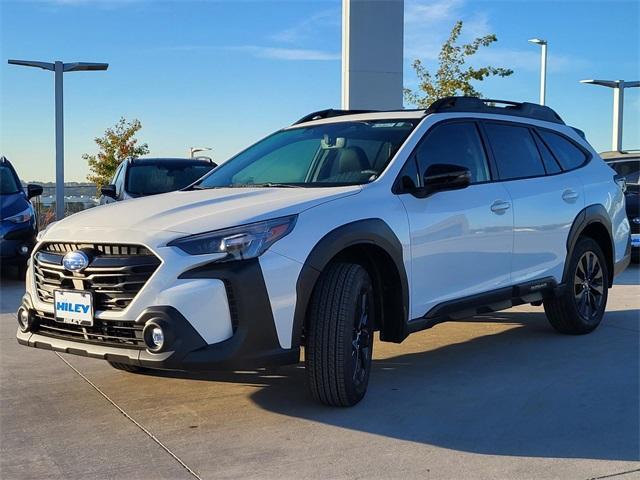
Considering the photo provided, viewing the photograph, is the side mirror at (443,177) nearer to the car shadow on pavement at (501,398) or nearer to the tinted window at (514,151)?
the tinted window at (514,151)

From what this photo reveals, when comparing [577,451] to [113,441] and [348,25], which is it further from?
[348,25]

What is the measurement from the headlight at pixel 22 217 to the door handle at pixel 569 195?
23.8 feet

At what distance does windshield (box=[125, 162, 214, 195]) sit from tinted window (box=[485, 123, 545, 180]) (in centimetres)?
559

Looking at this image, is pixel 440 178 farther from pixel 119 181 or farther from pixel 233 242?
pixel 119 181

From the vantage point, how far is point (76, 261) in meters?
3.95

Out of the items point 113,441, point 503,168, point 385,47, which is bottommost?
point 113,441

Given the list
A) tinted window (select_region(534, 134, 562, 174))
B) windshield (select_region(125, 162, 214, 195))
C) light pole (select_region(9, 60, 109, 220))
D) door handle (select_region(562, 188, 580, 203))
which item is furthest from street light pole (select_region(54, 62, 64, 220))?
door handle (select_region(562, 188, 580, 203))

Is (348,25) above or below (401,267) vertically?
above

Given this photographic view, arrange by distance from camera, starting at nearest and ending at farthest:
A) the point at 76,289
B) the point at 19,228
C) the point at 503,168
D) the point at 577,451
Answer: the point at 577,451
the point at 76,289
the point at 503,168
the point at 19,228

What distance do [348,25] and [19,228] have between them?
17.7 ft

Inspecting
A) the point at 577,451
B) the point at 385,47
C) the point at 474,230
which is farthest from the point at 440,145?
the point at 385,47

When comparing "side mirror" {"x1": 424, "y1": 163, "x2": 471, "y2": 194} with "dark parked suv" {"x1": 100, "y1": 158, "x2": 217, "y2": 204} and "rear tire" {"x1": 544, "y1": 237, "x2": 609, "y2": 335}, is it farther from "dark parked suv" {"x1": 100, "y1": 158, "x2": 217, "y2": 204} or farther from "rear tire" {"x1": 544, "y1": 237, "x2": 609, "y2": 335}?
"dark parked suv" {"x1": 100, "y1": 158, "x2": 217, "y2": 204}

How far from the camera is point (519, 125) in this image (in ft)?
19.4

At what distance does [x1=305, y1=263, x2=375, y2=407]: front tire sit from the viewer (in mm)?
4008
